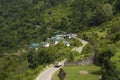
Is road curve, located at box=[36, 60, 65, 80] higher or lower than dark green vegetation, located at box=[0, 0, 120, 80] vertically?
higher

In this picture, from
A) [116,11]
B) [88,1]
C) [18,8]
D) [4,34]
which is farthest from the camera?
[18,8]

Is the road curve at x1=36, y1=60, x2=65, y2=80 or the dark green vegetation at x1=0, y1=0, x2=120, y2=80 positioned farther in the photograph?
the dark green vegetation at x1=0, y1=0, x2=120, y2=80

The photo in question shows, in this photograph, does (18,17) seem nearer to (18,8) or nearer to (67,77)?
(18,8)

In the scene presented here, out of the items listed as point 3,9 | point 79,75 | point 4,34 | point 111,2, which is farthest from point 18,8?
point 79,75

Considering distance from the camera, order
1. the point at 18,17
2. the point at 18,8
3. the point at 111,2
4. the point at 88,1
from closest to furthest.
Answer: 1. the point at 111,2
2. the point at 88,1
3. the point at 18,17
4. the point at 18,8

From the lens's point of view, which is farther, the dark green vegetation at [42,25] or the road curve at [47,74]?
the dark green vegetation at [42,25]

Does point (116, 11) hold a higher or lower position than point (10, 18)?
higher

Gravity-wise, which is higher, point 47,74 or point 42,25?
point 47,74

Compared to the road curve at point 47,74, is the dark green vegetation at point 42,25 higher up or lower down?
lower down
